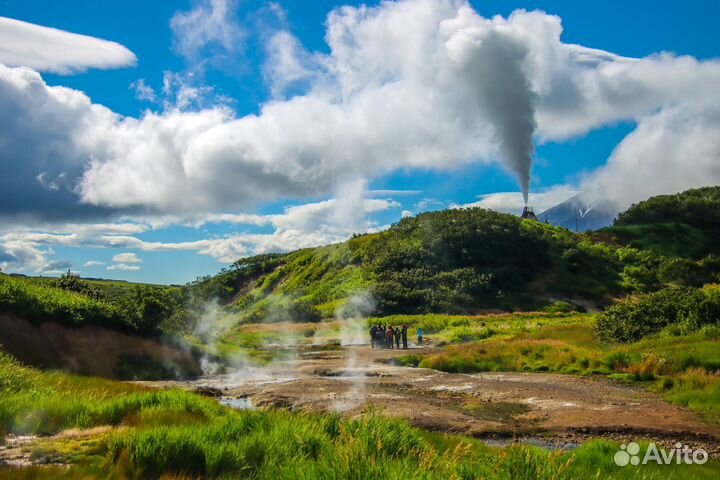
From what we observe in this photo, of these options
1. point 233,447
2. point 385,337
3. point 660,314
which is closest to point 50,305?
point 233,447

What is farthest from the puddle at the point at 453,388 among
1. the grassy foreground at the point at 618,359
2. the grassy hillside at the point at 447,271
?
the grassy hillside at the point at 447,271

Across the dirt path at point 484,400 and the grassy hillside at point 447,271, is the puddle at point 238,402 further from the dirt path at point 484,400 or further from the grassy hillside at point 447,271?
the grassy hillside at point 447,271

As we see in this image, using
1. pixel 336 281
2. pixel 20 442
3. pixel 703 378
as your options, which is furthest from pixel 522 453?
pixel 336 281

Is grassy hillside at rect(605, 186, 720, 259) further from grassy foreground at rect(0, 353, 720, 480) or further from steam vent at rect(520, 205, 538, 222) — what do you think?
grassy foreground at rect(0, 353, 720, 480)

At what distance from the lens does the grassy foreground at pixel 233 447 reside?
21.5ft

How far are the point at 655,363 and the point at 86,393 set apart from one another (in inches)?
871

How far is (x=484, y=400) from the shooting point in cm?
2036

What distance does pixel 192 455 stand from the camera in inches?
298

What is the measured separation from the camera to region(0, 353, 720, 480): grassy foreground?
6.56 meters

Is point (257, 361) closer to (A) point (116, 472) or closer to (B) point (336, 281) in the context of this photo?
(A) point (116, 472)

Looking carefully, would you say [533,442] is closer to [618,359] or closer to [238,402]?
[238,402]

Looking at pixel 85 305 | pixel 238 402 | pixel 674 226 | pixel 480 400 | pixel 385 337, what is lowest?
pixel 480 400

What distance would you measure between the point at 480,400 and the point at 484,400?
0.48 feet

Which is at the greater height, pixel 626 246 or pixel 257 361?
pixel 626 246
